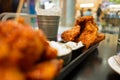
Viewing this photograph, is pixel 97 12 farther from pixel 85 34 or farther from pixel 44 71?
pixel 44 71

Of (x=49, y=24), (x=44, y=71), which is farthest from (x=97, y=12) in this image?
(x=44, y=71)

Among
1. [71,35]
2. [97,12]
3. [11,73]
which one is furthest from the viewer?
[97,12]

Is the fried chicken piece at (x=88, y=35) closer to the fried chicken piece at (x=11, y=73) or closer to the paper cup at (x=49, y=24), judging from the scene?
the paper cup at (x=49, y=24)

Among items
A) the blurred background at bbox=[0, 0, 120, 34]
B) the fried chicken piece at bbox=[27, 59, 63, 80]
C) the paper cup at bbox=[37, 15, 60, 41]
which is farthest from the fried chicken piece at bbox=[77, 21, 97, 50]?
the blurred background at bbox=[0, 0, 120, 34]

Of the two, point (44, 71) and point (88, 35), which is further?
point (88, 35)

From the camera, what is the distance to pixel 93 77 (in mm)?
442

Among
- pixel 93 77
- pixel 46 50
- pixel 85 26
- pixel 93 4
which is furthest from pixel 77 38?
pixel 93 4

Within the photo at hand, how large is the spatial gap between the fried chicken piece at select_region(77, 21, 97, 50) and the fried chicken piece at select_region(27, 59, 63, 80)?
1.62 ft

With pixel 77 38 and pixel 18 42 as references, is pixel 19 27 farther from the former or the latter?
pixel 77 38

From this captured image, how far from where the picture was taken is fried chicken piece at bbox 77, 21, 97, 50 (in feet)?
2.31

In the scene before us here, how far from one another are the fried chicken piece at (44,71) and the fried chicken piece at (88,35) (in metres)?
0.49

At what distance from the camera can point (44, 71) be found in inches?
7.3

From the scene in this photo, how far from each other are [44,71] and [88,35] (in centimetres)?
58

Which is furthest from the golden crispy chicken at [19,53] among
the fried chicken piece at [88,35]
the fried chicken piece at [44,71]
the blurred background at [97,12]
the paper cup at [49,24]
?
the blurred background at [97,12]
